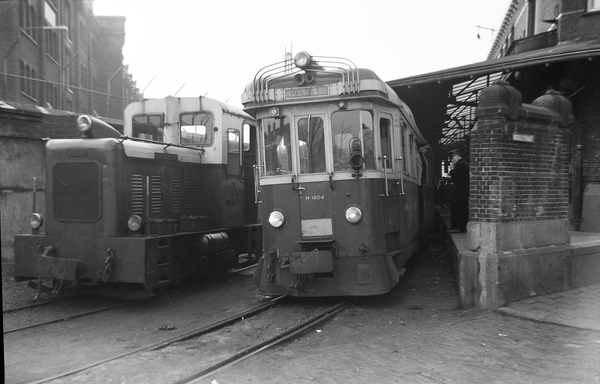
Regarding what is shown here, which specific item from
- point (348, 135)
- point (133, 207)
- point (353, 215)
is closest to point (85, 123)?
point (133, 207)

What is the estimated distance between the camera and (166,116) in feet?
31.1

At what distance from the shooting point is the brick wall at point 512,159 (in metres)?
7.10

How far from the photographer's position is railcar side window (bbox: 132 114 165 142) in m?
9.48

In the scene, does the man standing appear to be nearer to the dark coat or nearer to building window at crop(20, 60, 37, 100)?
the dark coat

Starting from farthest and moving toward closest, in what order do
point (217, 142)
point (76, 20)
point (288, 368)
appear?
point (76, 20) → point (217, 142) → point (288, 368)

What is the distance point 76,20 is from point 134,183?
12.3 meters

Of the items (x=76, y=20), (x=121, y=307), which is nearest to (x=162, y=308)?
(x=121, y=307)

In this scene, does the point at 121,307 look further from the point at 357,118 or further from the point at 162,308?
the point at 357,118

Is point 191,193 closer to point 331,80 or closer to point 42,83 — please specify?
point 331,80

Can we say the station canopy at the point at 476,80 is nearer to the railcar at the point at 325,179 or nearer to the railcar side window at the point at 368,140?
the railcar at the point at 325,179

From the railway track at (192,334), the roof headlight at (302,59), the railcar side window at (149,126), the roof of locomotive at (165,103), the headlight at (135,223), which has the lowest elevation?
the railway track at (192,334)

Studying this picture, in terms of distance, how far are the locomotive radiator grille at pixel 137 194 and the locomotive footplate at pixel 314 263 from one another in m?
2.67

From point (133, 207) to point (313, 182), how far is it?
280 centimetres

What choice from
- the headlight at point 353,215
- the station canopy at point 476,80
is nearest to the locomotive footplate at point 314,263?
the headlight at point 353,215
